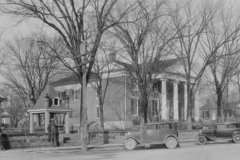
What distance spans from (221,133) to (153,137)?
5226mm

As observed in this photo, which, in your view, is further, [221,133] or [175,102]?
[175,102]

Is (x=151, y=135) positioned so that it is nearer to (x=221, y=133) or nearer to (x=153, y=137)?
(x=153, y=137)

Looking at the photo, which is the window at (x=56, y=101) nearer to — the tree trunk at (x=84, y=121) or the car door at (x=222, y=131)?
the tree trunk at (x=84, y=121)

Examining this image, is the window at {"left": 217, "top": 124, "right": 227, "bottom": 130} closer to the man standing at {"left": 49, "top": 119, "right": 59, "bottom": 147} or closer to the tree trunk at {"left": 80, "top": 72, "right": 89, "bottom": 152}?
the tree trunk at {"left": 80, "top": 72, "right": 89, "bottom": 152}

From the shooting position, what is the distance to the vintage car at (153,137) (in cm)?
2219

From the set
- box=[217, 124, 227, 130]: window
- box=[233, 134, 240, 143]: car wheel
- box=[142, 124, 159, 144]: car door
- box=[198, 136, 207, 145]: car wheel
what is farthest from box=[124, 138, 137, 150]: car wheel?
box=[233, 134, 240, 143]: car wheel

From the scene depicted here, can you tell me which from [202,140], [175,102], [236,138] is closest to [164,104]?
[175,102]

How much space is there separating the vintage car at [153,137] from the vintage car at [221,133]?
3018 millimetres

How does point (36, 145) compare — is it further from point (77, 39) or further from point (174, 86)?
point (174, 86)

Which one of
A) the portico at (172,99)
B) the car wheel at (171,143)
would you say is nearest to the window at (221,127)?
the car wheel at (171,143)

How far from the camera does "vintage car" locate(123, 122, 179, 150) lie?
72.8 ft

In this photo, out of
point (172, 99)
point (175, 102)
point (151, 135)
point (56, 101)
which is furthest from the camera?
point (172, 99)

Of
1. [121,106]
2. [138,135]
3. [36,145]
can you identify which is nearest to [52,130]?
[36,145]

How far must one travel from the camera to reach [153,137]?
22.2 m
